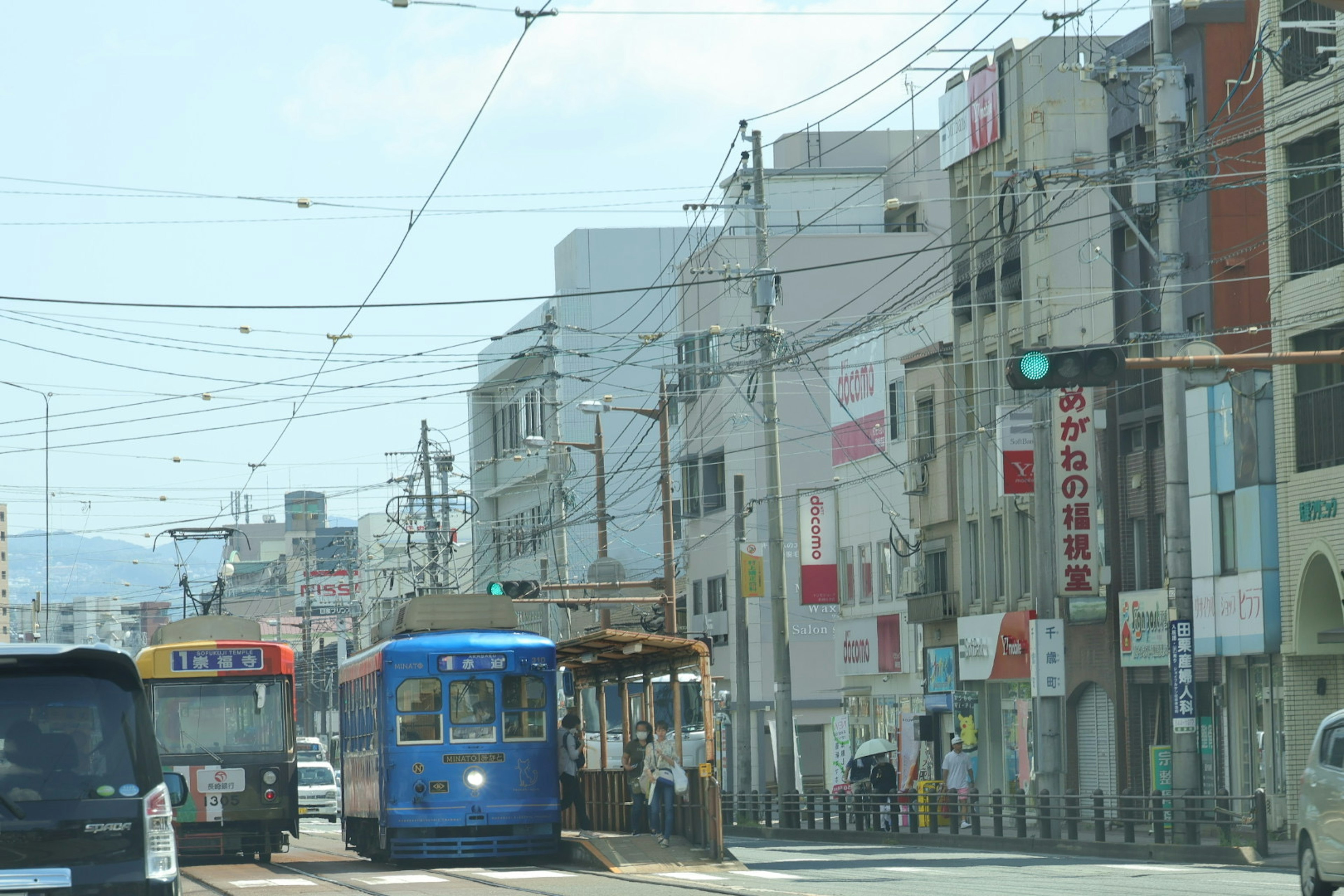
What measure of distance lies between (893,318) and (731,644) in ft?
46.4

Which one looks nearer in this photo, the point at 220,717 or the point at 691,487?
the point at 220,717

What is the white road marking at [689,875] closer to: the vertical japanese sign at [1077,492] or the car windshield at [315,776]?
the vertical japanese sign at [1077,492]

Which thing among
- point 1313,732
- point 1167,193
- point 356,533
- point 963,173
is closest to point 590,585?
point 963,173

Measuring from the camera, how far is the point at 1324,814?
1666cm

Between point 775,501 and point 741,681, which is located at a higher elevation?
point 775,501

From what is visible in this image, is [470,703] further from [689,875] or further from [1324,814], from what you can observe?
[1324,814]

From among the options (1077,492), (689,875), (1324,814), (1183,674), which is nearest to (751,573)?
(1077,492)

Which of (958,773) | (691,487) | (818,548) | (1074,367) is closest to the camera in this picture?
(1074,367)

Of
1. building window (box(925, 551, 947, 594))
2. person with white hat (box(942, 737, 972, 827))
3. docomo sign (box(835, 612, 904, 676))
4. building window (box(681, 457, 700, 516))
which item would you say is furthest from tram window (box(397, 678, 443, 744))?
building window (box(681, 457, 700, 516))

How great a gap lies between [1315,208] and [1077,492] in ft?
23.7

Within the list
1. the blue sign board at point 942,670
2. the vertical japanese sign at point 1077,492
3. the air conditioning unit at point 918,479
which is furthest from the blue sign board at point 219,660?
the air conditioning unit at point 918,479

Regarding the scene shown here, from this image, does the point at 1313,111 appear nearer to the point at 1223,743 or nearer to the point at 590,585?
the point at 1223,743

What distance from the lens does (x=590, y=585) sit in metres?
42.2

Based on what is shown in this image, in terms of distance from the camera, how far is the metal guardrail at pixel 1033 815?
26.6 meters
